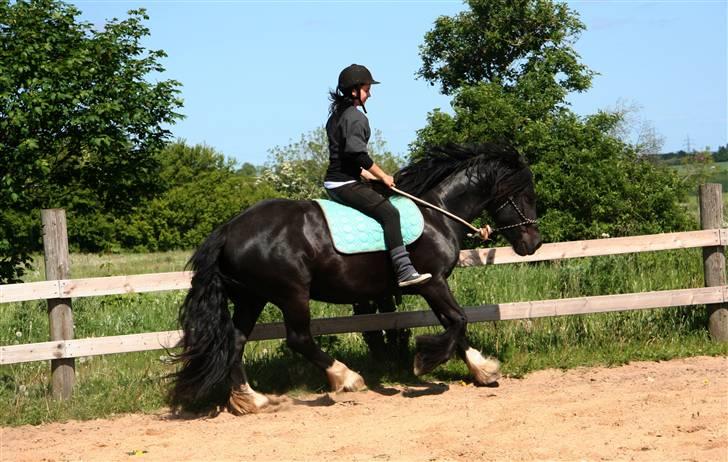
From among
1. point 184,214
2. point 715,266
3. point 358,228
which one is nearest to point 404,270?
point 358,228

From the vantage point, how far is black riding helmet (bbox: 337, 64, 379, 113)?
6992 millimetres

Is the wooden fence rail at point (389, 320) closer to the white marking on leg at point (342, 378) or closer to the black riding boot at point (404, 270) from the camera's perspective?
the white marking on leg at point (342, 378)

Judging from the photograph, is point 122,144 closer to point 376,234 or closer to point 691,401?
point 376,234

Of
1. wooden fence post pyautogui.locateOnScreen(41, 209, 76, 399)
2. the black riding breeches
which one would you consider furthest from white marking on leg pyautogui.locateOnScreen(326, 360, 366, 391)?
wooden fence post pyautogui.locateOnScreen(41, 209, 76, 399)

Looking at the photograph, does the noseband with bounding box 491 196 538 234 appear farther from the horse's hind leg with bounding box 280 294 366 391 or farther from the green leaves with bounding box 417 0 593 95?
the green leaves with bounding box 417 0 593 95

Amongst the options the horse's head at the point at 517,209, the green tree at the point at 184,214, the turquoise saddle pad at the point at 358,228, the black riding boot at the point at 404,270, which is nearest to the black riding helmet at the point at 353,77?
the turquoise saddle pad at the point at 358,228

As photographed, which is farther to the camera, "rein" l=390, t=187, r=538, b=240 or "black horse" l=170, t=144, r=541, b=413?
"rein" l=390, t=187, r=538, b=240

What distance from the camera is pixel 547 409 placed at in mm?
6371

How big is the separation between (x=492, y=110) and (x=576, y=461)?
13022 mm

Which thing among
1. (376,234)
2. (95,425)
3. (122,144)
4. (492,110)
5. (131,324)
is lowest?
(95,425)

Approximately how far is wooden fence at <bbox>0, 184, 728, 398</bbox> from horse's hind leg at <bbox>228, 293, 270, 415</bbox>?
400 millimetres

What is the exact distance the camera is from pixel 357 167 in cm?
712

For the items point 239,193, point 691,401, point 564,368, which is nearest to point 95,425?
point 564,368

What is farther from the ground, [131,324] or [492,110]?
[492,110]
